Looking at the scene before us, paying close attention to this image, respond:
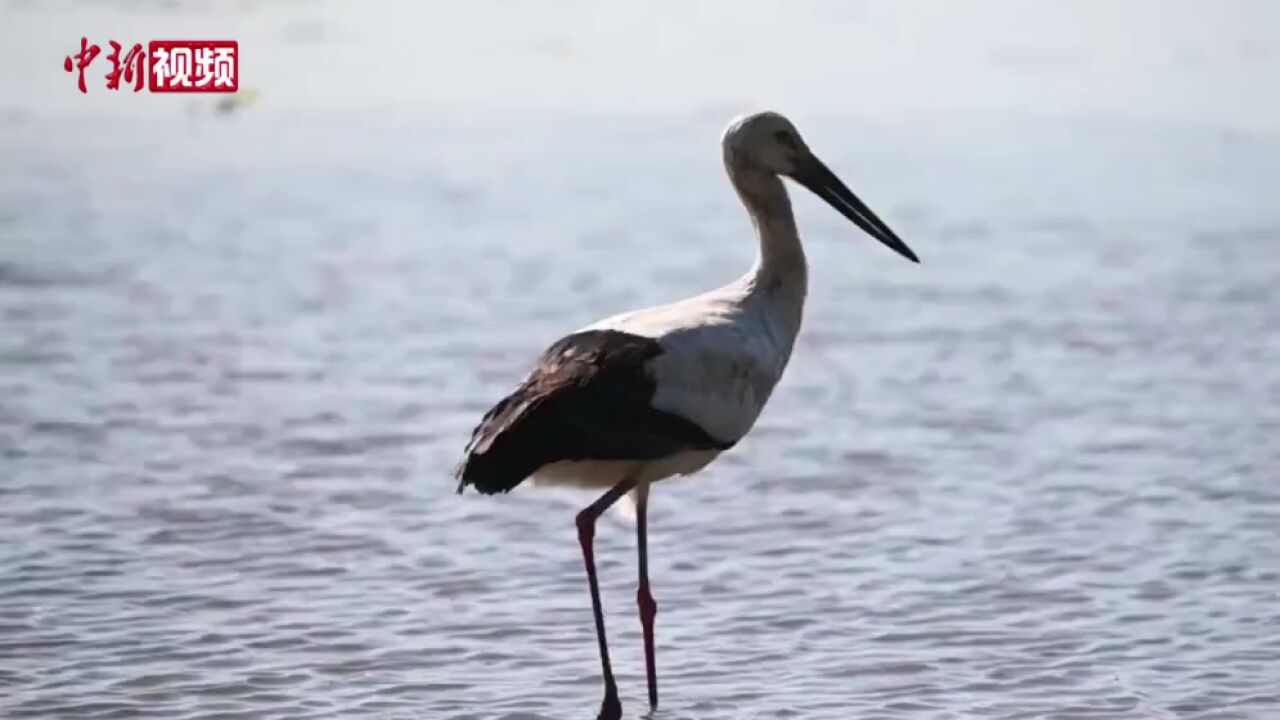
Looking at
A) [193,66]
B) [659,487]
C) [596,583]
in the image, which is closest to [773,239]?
[596,583]

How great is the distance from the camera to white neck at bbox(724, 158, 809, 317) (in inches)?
293

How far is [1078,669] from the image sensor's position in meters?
7.30

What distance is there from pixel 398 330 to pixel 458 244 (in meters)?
3.04

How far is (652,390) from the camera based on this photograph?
22.5 ft

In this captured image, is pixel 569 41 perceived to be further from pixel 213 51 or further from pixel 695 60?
pixel 213 51

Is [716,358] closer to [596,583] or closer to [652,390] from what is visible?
[652,390]

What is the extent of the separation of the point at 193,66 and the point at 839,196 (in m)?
13.1

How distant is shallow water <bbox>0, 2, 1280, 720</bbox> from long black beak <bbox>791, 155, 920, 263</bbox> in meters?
1.16

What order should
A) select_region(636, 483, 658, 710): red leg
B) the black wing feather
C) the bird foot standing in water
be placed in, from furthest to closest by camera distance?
select_region(636, 483, 658, 710): red leg
the bird foot standing in water
the black wing feather

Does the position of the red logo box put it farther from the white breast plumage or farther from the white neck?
the white breast plumage

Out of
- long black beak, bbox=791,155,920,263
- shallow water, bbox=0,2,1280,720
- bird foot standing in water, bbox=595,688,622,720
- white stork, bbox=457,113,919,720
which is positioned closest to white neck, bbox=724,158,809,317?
white stork, bbox=457,113,919,720

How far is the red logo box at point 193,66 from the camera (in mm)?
19472

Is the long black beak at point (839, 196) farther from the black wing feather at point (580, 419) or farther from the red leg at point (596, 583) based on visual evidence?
the red leg at point (596, 583)

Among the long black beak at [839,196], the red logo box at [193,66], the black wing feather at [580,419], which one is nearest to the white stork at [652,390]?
the black wing feather at [580,419]
